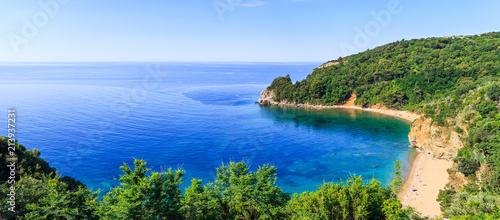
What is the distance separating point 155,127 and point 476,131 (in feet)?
224

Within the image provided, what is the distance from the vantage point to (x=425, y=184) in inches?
1612

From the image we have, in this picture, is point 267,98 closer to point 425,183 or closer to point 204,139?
point 204,139

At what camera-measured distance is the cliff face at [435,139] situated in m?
44.2

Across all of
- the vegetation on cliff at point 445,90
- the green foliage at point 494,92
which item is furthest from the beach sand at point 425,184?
the green foliage at point 494,92

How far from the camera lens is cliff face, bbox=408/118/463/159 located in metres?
44.2

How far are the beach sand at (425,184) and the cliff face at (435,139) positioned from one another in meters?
1.67

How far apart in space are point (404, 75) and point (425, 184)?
68975 mm

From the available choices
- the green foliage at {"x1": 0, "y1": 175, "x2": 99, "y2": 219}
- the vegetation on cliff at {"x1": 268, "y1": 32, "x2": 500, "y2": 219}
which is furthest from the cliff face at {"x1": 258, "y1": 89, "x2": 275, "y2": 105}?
the green foliage at {"x1": 0, "y1": 175, "x2": 99, "y2": 219}

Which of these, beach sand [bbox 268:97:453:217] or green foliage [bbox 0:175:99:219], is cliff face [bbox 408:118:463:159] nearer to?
beach sand [bbox 268:97:453:217]

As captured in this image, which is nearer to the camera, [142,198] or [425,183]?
[142,198]

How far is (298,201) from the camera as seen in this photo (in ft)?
65.2

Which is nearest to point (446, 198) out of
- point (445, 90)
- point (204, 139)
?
point (204, 139)

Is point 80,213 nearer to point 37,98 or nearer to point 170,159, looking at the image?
point 170,159

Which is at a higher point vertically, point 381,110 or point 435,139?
point 381,110
